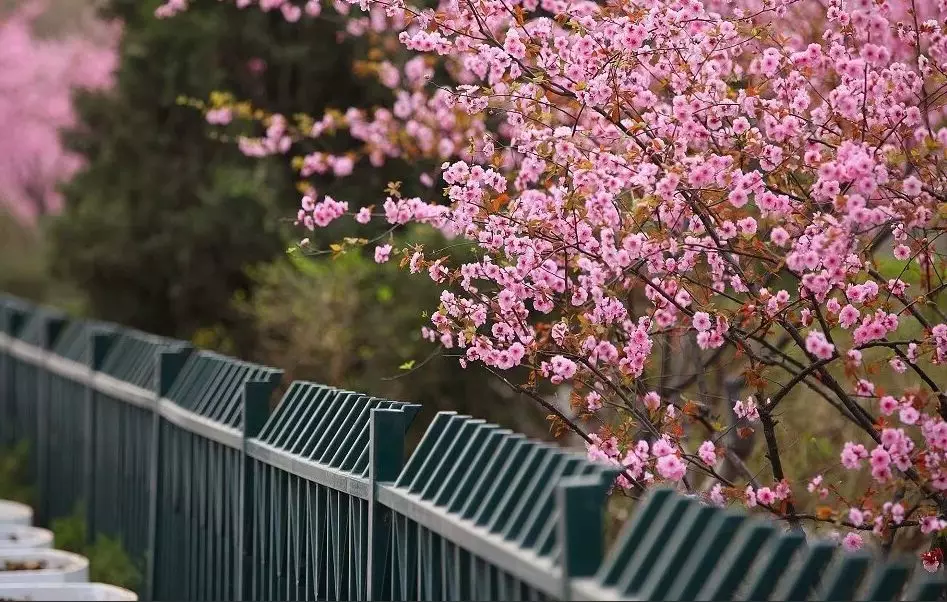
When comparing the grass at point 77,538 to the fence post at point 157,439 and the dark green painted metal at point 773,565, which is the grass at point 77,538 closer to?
the fence post at point 157,439

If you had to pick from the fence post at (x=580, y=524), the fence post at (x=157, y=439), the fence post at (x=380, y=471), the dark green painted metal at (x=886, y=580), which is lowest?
the fence post at (x=157, y=439)

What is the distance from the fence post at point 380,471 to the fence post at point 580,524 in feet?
3.65

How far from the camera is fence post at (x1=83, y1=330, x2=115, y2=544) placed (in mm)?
7988

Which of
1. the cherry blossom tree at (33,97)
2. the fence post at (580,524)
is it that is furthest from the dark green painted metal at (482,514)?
the cherry blossom tree at (33,97)

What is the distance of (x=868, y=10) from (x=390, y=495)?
202cm

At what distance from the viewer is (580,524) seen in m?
2.60

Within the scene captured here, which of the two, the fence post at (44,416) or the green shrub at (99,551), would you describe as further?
the fence post at (44,416)

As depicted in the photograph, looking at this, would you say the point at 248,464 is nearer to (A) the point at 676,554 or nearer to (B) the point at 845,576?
(A) the point at 676,554

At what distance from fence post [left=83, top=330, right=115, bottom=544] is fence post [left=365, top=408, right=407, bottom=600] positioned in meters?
4.51

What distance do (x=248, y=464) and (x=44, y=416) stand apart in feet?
16.9

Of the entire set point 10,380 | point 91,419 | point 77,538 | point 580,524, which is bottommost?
point 10,380

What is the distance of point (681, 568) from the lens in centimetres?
252

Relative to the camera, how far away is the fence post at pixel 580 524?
2.57 metres

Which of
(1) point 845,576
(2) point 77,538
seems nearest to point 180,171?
(2) point 77,538
